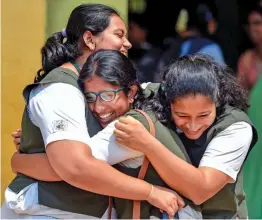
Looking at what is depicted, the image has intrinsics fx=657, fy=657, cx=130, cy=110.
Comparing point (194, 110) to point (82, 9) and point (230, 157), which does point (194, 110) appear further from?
point (82, 9)

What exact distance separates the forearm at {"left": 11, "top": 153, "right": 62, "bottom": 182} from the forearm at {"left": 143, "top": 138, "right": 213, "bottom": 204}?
41 centimetres

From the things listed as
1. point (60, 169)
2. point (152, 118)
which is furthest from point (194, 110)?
point (60, 169)

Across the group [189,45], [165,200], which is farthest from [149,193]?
[189,45]

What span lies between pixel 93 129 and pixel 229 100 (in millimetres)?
583

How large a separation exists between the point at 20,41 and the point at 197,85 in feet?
5.76

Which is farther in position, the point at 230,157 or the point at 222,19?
the point at 222,19

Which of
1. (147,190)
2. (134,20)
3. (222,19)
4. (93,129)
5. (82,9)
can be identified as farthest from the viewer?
(134,20)

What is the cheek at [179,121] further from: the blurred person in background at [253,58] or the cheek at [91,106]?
the blurred person in background at [253,58]

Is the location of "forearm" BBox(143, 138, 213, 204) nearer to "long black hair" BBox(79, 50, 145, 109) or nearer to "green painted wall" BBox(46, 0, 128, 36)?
"long black hair" BBox(79, 50, 145, 109)

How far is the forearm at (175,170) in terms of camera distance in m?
2.50

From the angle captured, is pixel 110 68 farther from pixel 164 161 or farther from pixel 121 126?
pixel 164 161

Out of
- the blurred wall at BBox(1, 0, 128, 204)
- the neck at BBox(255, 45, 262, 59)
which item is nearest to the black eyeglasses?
the blurred wall at BBox(1, 0, 128, 204)

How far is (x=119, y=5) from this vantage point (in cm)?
411

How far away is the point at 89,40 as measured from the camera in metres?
2.89
